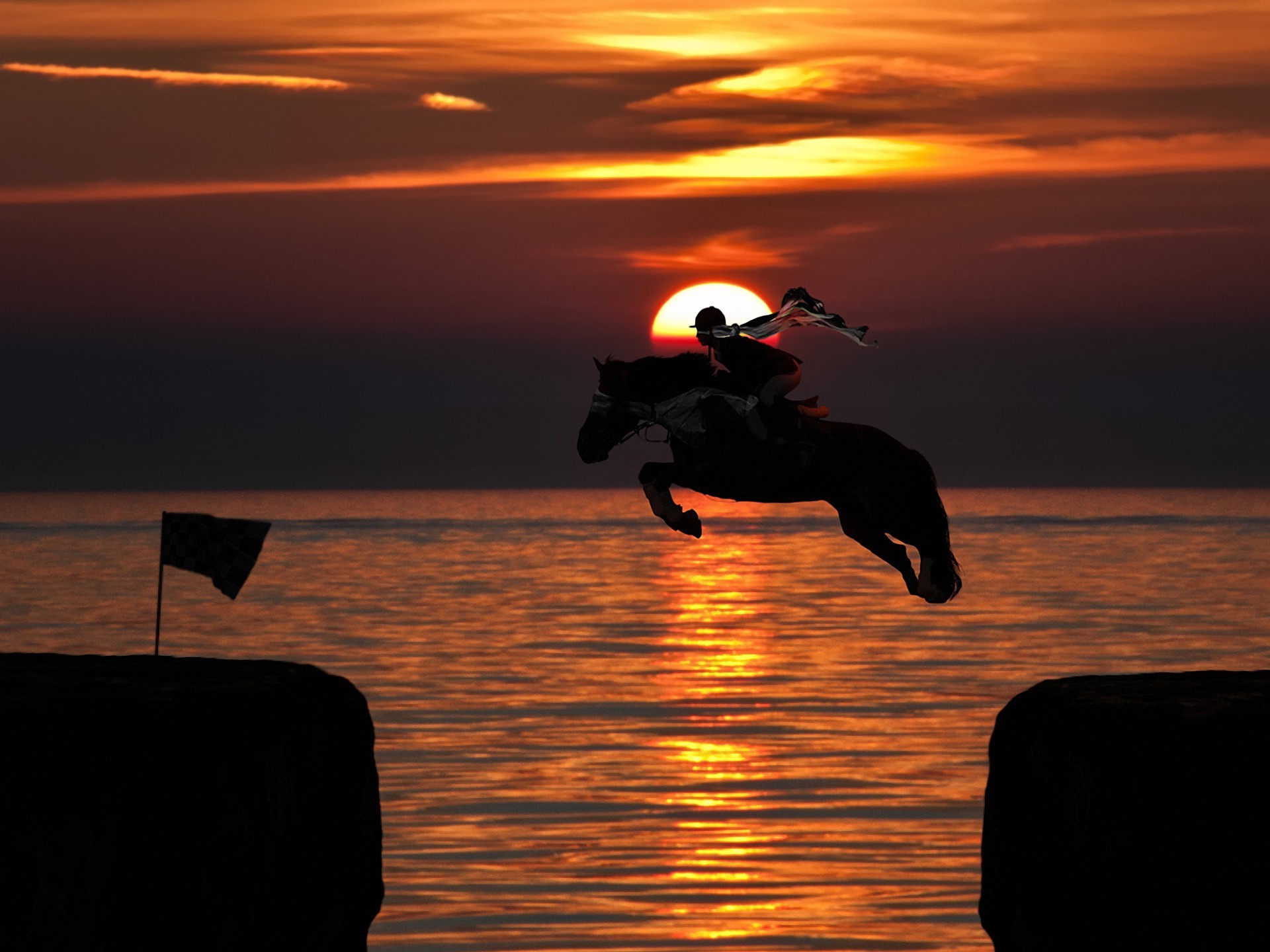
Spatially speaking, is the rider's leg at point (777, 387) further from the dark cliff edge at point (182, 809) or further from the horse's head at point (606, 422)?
the dark cliff edge at point (182, 809)

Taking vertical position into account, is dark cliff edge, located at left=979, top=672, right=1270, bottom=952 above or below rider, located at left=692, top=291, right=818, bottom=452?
below

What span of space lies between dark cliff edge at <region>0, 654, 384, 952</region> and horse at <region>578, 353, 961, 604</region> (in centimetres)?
423

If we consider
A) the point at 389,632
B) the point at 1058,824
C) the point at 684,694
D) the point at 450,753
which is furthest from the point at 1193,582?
the point at 1058,824

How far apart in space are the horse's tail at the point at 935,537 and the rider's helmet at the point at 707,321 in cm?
241

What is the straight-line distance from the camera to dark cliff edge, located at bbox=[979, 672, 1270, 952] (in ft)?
49.0

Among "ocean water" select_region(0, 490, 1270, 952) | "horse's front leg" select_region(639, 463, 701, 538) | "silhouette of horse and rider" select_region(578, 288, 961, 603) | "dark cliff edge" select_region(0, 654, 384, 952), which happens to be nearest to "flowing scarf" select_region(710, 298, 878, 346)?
"silhouette of horse and rider" select_region(578, 288, 961, 603)

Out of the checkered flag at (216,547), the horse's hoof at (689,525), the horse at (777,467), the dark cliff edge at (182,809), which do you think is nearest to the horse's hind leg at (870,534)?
the horse at (777,467)

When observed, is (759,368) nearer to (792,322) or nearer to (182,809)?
(792,322)

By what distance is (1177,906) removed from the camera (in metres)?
15.0

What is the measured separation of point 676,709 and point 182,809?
110 feet

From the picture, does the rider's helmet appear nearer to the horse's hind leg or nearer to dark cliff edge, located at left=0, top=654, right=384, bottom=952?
the horse's hind leg

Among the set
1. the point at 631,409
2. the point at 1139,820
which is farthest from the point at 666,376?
the point at 1139,820

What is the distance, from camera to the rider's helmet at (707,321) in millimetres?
16156

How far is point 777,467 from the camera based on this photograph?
1587cm
